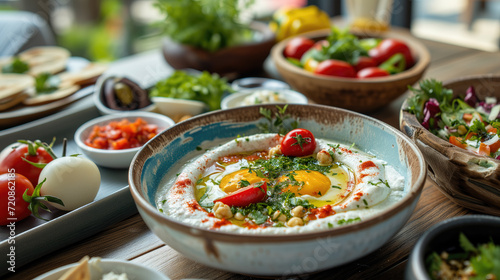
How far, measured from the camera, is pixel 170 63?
369 centimetres

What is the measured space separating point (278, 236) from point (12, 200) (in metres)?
1.17

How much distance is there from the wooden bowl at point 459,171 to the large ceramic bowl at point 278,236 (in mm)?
108

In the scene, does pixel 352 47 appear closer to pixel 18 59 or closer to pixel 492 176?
pixel 492 176

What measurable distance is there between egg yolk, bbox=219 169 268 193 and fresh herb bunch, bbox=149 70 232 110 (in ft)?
3.64

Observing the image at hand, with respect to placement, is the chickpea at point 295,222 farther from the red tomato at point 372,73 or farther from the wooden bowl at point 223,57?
the wooden bowl at point 223,57

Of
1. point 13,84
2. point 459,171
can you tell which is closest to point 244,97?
point 459,171

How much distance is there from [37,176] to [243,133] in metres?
0.98

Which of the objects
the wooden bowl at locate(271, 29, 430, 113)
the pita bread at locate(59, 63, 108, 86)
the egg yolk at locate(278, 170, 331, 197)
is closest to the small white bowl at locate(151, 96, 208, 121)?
the wooden bowl at locate(271, 29, 430, 113)

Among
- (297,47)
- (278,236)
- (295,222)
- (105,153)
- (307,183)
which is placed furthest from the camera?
(297,47)

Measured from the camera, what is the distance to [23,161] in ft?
6.95

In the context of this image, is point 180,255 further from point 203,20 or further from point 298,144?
point 203,20

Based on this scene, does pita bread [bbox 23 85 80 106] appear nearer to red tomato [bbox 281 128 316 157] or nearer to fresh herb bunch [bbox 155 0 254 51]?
fresh herb bunch [bbox 155 0 254 51]

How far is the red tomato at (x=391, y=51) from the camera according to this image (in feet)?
10.4

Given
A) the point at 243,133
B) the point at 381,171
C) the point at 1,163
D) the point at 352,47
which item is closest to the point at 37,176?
the point at 1,163
